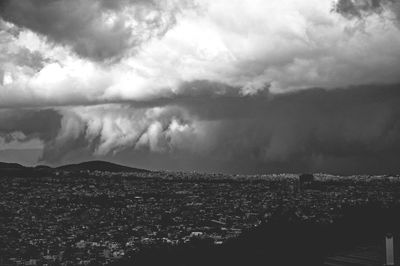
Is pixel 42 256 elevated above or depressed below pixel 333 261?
below

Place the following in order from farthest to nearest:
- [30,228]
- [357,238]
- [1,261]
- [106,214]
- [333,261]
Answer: [106,214], [30,228], [1,261], [357,238], [333,261]

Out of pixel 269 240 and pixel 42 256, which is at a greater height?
pixel 269 240

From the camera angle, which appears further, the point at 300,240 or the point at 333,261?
the point at 300,240

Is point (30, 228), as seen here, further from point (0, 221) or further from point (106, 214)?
point (106, 214)

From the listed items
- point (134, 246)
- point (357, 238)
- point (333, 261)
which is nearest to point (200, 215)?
point (134, 246)

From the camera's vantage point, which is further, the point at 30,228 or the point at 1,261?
the point at 30,228

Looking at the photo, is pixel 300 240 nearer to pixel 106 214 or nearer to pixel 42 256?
pixel 42 256

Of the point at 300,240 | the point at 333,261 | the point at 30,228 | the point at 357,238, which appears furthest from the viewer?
the point at 30,228

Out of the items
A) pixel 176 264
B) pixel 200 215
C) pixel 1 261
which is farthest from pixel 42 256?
pixel 200 215

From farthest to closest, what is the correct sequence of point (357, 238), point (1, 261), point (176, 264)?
point (1, 261) < point (357, 238) < point (176, 264)
